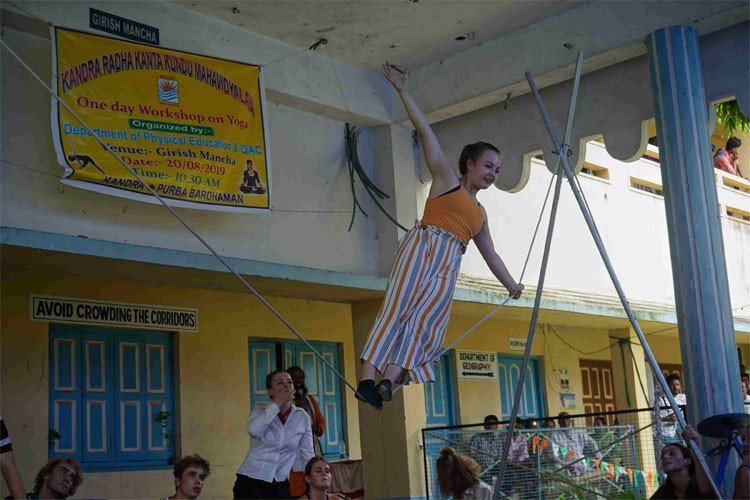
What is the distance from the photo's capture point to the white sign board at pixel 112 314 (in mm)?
7719

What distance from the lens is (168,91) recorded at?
6.94 meters

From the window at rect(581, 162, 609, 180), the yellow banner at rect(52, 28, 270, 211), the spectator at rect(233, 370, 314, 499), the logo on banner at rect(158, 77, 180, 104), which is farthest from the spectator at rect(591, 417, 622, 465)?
the logo on banner at rect(158, 77, 180, 104)

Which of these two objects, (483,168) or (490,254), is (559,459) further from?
(483,168)

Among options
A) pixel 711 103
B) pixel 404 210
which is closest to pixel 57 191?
pixel 404 210

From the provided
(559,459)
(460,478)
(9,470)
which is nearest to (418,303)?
(460,478)

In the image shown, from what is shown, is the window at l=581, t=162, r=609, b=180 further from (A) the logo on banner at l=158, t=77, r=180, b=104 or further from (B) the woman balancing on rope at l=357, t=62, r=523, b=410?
(B) the woman balancing on rope at l=357, t=62, r=523, b=410

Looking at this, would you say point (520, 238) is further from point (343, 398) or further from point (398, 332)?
point (398, 332)

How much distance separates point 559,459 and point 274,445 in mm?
3022

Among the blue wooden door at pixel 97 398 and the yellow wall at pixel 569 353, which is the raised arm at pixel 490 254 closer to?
the blue wooden door at pixel 97 398

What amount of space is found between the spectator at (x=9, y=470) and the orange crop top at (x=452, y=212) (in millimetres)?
2514

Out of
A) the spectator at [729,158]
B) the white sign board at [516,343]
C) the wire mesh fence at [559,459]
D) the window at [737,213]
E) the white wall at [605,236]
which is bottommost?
the wire mesh fence at [559,459]

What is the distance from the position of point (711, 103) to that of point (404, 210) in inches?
108

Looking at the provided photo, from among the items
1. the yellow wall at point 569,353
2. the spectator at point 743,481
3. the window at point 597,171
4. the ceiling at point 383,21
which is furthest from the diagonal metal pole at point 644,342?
the yellow wall at point 569,353

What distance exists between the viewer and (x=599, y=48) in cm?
729
